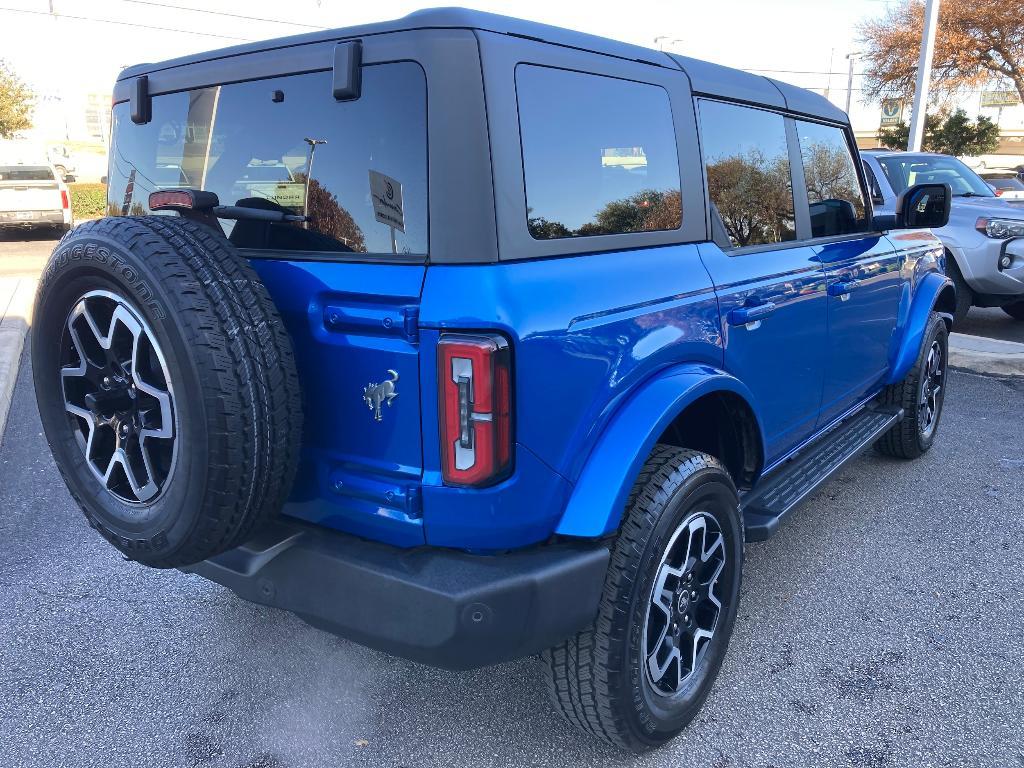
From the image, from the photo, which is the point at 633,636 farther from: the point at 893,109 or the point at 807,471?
the point at 893,109

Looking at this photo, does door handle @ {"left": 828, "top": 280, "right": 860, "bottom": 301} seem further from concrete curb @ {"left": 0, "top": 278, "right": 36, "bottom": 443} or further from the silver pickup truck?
the silver pickup truck

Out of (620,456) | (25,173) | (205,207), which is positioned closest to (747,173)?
(620,456)

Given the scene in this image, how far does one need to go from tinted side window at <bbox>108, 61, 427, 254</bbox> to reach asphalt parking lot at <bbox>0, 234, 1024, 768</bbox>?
3.17 ft

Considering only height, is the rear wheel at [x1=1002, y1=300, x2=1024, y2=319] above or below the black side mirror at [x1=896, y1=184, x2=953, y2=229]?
below

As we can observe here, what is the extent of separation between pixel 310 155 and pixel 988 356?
271 inches

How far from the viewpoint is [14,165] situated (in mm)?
16500

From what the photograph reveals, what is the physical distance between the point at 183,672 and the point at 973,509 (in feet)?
12.5

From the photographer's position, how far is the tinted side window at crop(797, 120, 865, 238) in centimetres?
339

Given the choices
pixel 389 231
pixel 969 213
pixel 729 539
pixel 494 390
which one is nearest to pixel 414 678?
pixel 729 539

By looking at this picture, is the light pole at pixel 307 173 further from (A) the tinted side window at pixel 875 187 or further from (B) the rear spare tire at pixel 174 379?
(A) the tinted side window at pixel 875 187

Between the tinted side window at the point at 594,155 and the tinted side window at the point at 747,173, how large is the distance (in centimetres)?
28

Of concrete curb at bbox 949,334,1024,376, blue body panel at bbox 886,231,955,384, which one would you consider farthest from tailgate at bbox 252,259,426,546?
concrete curb at bbox 949,334,1024,376

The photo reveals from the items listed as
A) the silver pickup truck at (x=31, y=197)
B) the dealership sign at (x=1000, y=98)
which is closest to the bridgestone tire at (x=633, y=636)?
the silver pickup truck at (x=31, y=197)

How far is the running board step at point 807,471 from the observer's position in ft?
9.30
